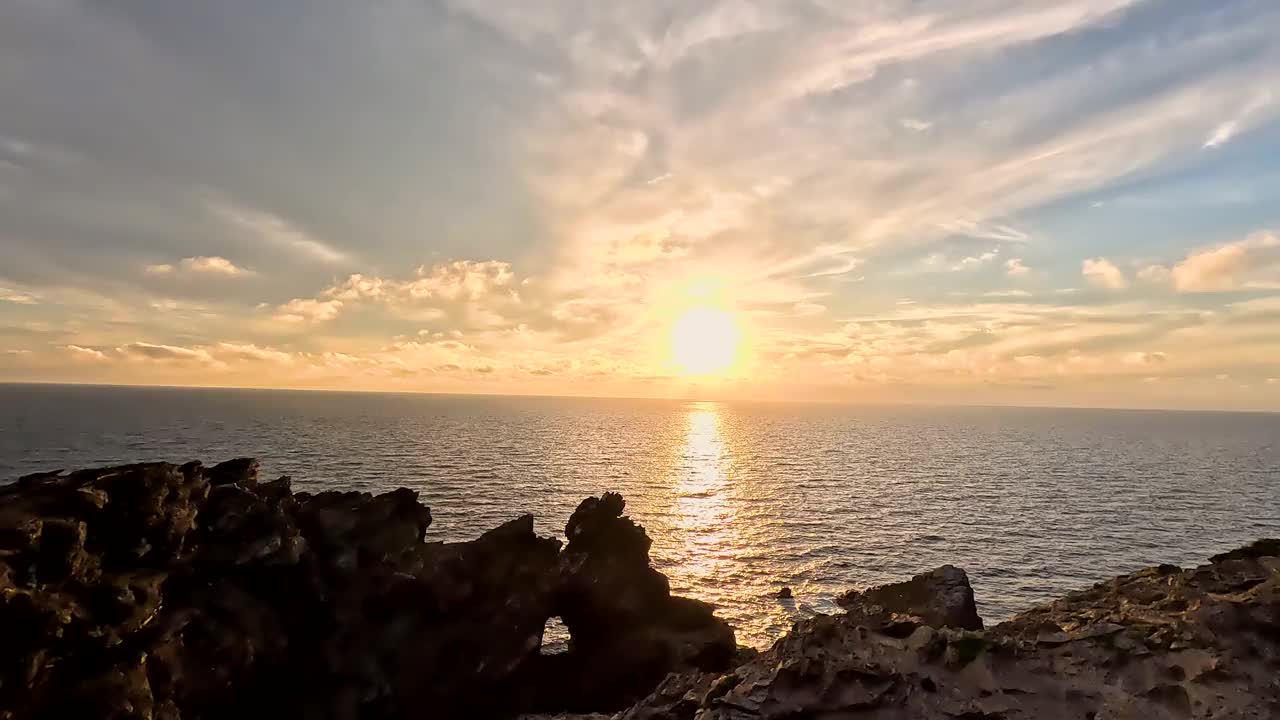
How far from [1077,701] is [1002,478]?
118936mm

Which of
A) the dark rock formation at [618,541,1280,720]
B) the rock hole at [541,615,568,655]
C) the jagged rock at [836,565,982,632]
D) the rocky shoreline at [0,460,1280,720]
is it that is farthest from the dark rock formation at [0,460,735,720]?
the dark rock formation at [618,541,1280,720]

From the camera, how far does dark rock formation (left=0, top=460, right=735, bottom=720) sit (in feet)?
76.5

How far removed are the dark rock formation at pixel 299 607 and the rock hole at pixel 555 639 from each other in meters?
5.19

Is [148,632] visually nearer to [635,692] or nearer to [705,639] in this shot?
[635,692]

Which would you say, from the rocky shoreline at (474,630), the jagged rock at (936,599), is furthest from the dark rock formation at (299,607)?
the jagged rock at (936,599)

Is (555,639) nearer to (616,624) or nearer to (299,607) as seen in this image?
(616,624)

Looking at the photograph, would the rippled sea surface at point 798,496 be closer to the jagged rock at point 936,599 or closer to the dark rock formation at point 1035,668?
the jagged rock at point 936,599

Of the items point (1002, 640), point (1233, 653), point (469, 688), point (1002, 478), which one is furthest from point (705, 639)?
point (1002, 478)

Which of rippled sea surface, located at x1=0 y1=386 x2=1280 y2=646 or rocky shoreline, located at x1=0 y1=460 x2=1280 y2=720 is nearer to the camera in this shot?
rocky shoreline, located at x1=0 y1=460 x2=1280 y2=720

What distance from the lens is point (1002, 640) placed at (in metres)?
20.4

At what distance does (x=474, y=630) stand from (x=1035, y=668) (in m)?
27.6

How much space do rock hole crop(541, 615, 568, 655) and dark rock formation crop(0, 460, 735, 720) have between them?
17.0 feet

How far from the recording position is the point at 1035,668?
63.7 feet

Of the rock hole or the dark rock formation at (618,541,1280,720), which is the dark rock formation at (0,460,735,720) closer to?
the rock hole
